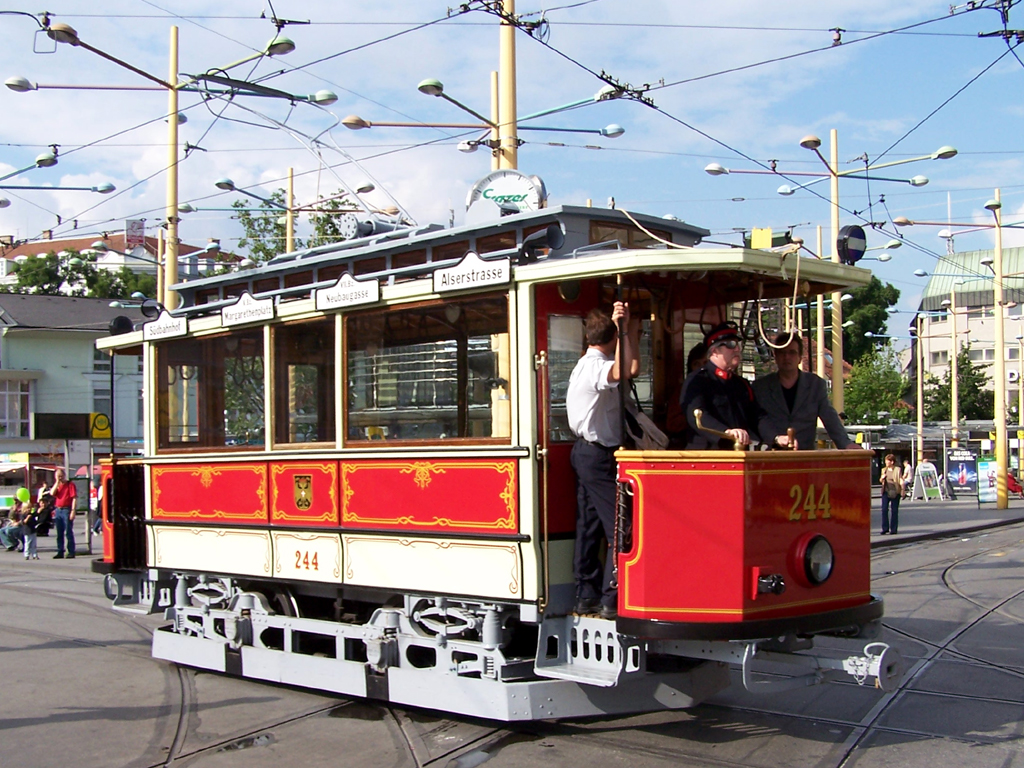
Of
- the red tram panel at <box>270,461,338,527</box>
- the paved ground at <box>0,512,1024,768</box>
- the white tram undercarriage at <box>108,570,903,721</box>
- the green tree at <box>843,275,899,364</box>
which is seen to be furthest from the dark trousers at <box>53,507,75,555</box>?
the green tree at <box>843,275,899,364</box>

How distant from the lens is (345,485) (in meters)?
7.32

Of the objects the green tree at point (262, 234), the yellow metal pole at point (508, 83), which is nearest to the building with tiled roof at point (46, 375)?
the green tree at point (262, 234)

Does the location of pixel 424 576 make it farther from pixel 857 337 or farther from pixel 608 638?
pixel 857 337

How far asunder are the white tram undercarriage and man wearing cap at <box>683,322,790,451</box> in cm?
116

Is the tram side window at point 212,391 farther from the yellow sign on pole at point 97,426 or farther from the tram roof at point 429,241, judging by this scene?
the yellow sign on pole at point 97,426

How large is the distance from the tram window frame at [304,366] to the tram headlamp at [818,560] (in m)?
3.26

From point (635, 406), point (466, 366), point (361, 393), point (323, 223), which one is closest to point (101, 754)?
point (361, 393)

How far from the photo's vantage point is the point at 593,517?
620 centimetres

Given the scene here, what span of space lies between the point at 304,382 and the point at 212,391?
4.10ft

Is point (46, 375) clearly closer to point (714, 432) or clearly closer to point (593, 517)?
point (593, 517)

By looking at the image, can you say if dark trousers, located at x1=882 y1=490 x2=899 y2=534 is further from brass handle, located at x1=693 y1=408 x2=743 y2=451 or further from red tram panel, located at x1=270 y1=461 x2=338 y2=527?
brass handle, located at x1=693 y1=408 x2=743 y2=451

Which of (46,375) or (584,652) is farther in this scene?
(46,375)

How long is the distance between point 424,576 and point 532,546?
95 cm

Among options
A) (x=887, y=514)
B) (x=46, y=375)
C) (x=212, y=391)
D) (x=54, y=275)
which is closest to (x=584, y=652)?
(x=212, y=391)
